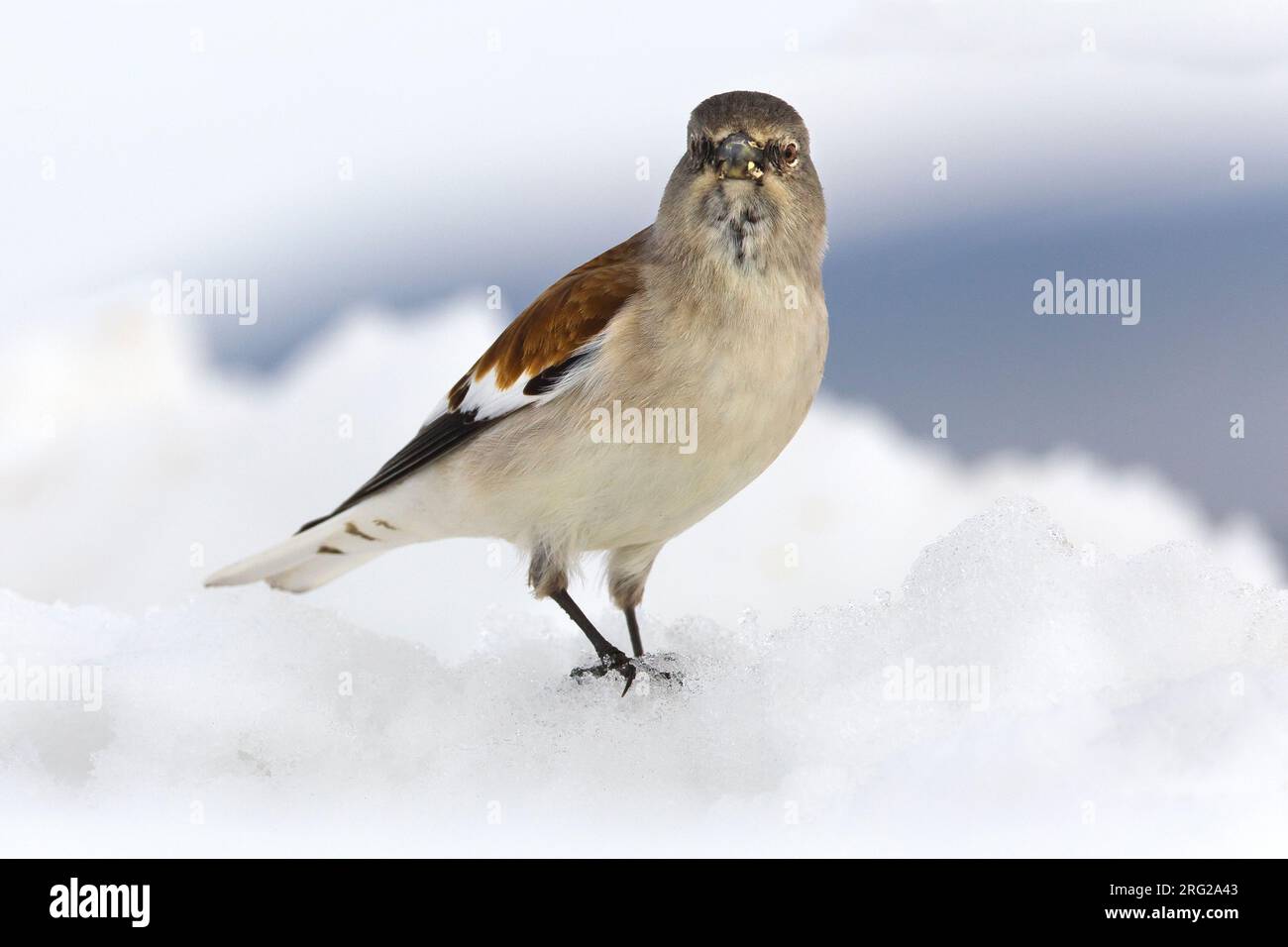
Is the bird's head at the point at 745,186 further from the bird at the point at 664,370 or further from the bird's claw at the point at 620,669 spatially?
the bird's claw at the point at 620,669

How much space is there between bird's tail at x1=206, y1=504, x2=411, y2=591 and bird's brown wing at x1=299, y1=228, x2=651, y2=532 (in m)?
0.18

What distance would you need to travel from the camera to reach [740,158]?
356cm

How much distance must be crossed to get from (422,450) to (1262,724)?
2.45 meters

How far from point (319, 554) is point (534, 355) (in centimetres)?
121

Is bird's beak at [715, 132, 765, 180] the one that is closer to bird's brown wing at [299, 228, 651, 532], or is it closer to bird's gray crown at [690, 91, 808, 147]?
bird's gray crown at [690, 91, 808, 147]

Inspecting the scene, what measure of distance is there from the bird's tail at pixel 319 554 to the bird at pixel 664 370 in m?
0.41

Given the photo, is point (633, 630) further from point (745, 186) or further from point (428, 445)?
point (745, 186)

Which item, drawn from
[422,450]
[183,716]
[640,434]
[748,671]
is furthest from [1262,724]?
[183,716]

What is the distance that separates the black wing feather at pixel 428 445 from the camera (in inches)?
156

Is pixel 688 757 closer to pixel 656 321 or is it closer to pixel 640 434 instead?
pixel 640 434

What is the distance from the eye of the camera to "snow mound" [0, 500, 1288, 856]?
2.94 meters

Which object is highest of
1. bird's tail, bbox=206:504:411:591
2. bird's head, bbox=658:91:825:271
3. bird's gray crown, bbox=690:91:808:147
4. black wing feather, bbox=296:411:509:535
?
bird's gray crown, bbox=690:91:808:147

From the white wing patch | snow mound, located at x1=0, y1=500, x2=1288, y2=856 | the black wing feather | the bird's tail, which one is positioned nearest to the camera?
snow mound, located at x1=0, y1=500, x2=1288, y2=856

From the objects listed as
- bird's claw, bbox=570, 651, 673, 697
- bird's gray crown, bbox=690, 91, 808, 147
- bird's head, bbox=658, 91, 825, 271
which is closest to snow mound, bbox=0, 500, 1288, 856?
bird's claw, bbox=570, 651, 673, 697
